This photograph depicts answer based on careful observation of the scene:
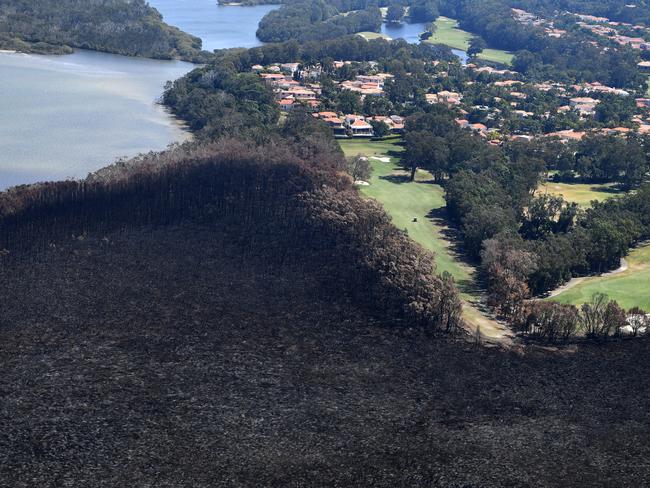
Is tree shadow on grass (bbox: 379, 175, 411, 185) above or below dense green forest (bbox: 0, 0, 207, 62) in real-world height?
below

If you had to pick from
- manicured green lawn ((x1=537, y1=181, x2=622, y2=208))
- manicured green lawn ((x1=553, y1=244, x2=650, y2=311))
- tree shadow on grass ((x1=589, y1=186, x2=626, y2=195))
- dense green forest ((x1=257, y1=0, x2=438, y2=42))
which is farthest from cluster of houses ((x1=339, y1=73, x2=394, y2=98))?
manicured green lawn ((x1=553, y1=244, x2=650, y2=311))

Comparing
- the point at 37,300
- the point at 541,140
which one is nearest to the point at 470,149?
the point at 541,140

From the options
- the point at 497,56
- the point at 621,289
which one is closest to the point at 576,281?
the point at 621,289

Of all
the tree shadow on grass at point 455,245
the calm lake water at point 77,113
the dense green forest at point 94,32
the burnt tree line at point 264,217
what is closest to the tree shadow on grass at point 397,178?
the tree shadow on grass at point 455,245

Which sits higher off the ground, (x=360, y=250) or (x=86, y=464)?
(x=360, y=250)

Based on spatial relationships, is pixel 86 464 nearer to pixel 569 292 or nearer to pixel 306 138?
pixel 569 292

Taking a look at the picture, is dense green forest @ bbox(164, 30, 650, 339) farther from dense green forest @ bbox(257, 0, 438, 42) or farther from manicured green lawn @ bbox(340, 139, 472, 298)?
dense green forest @ bbox(257, 0, 438, 42)
